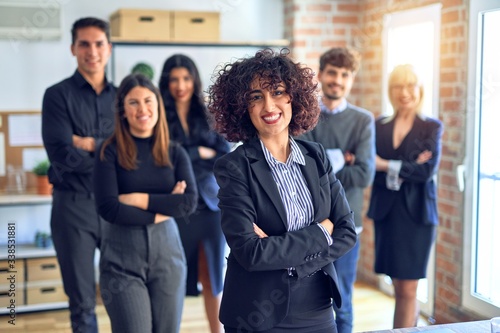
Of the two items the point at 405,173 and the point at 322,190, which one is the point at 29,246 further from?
the point at 322,190

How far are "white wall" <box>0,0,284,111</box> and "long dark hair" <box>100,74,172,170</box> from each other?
2.04 metres

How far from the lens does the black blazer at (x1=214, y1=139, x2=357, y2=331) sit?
188cm

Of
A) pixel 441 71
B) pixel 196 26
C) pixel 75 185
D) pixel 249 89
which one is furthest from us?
pixel 196 26

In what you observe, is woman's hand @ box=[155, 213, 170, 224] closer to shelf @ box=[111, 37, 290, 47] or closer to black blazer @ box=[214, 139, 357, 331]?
black blazer @ box=[214, 139, 357, 331]

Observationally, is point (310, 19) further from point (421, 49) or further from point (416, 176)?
point (416, 176)

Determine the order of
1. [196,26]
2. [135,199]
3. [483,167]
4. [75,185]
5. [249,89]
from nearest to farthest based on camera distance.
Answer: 1. [249,89]
2. [135,199]
3. [75,185]
4. [483,167]
5. [196,26]

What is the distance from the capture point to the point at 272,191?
195cm

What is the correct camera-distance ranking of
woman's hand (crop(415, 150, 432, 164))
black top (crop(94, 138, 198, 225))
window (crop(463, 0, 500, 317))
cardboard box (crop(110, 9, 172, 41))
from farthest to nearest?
cardboard box (crop(110, 9, 172, 41)) → window (crop(463, 0, 500, 317)) → woman's hand (crop(415, 150, 432, 164)) → black top (crop(94, 138, 198, 225))

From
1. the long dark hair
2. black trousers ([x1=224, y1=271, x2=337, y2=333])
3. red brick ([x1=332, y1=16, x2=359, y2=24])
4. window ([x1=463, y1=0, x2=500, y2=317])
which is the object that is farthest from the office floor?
black trousers ([x1=224, y1=271, x2=337, y2=333])

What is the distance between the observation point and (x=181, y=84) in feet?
11.1

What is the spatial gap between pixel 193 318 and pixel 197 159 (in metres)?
1.42

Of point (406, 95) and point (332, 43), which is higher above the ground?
point (332, 43)

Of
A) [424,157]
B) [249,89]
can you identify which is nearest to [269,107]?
[249,89]

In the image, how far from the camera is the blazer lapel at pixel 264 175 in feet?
6.37
